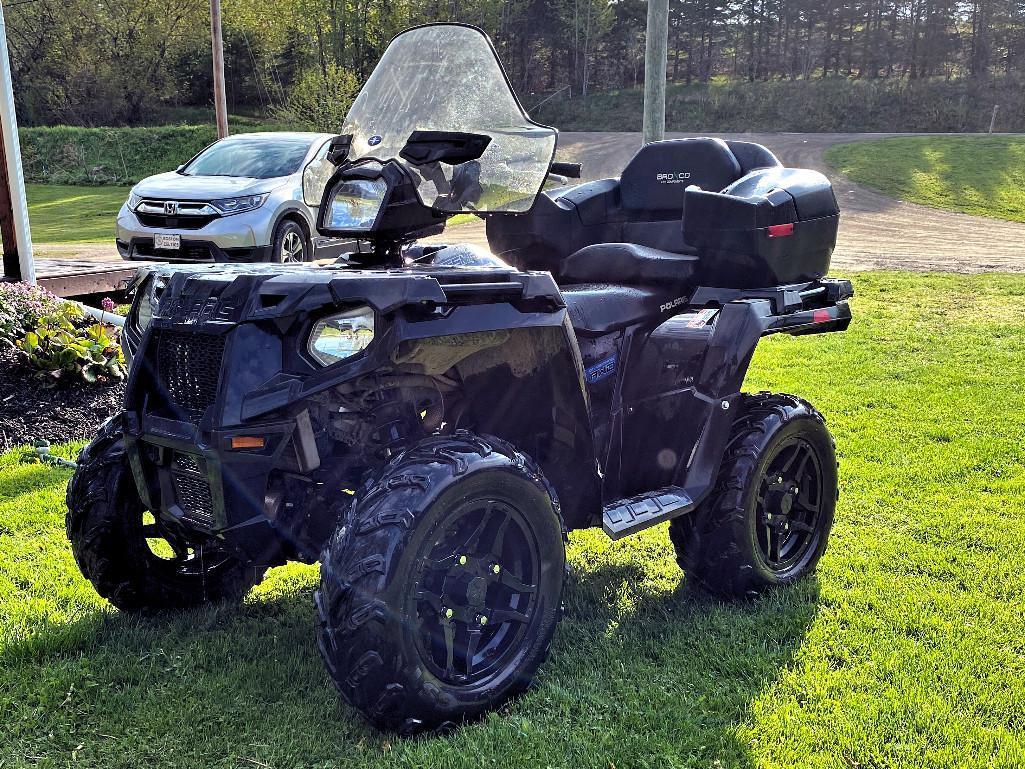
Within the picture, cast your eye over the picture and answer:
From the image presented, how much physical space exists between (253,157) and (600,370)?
32.1 ft

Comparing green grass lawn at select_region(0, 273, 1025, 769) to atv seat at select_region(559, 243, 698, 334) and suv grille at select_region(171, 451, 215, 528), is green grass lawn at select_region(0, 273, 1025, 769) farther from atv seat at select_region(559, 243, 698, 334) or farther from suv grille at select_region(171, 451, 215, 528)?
atv seat at select_region(559, 243, 698, 334)

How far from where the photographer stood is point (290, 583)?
13.4 ft

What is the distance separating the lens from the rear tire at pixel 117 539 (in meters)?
3.40

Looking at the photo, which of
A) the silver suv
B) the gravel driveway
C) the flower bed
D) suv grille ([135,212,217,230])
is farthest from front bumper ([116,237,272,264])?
the gravel driveway

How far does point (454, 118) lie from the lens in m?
3.42

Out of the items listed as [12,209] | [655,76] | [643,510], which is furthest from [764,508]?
[12,209]

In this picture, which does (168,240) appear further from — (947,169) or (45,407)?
(947,169)

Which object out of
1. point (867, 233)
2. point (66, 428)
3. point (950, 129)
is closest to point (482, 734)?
point (66, 428)

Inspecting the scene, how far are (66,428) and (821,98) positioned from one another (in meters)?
44.4

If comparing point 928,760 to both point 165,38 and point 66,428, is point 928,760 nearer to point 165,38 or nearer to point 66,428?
point 66,428

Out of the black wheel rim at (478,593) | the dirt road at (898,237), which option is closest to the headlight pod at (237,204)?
the dirt road at (898,237)

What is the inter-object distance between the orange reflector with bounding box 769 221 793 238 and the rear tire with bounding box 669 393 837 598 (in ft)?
2.16

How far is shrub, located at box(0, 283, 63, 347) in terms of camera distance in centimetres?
658

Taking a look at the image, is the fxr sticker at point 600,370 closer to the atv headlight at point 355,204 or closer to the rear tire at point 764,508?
the rear tire at point 764,508
